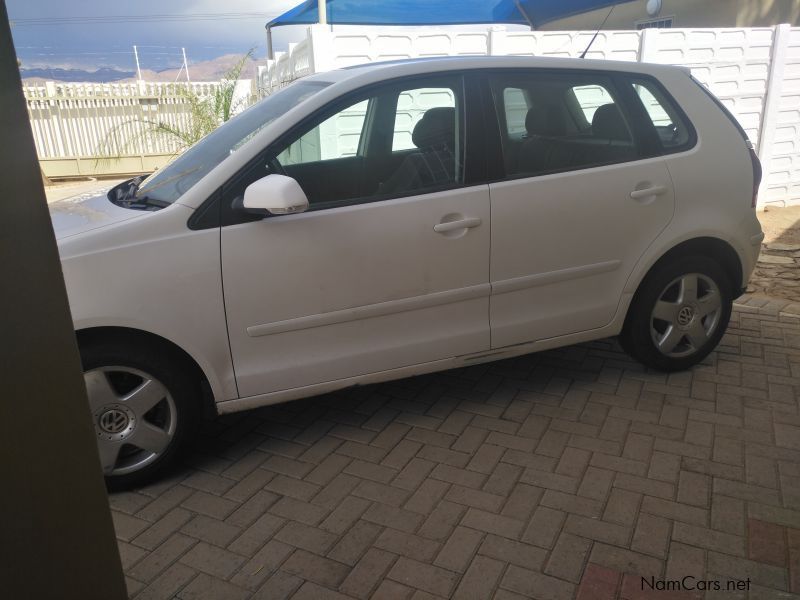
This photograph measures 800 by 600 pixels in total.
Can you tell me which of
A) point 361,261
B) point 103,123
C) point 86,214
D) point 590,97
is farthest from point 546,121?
point 103,123

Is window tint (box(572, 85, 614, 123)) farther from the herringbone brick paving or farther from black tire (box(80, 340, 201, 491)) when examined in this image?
black tire (box(80, 340, 201, 491))

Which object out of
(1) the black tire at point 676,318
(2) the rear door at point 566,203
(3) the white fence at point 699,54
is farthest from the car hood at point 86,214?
(3) the white fence at point 699,54

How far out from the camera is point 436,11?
448 inches

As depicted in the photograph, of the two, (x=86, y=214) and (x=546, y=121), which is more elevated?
(x=546, y=121)

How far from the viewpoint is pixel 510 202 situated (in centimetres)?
337

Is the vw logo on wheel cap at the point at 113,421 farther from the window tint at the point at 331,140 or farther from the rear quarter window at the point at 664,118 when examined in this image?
the rear quarter window at the point at 664,118

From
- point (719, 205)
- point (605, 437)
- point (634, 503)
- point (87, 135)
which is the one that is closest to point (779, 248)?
point (719, 205)

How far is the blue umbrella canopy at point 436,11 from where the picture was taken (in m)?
10.6

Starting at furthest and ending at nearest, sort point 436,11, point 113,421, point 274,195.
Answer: point 436,11, point 113,421, point 274,195

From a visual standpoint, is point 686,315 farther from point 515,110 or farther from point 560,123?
point 515,110

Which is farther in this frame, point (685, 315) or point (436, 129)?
point (685, 315)

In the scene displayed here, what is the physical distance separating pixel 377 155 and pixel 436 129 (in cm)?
34

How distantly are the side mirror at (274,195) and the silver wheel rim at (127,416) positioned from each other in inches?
34.9

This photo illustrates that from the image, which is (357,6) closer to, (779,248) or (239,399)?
(779,248)
